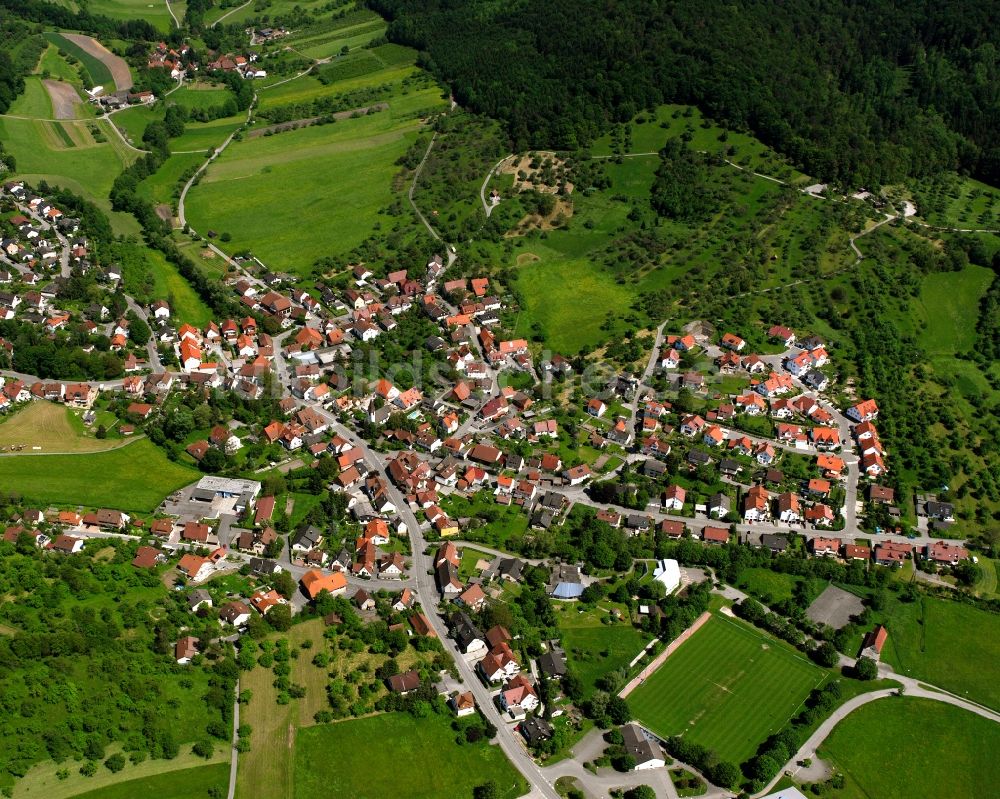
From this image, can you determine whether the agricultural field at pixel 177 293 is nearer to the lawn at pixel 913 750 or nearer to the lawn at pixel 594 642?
the lawn at pixel 594 642

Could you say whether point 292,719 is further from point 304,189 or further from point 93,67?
point 93,67

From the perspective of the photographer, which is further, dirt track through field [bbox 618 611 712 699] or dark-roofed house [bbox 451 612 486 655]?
dark-roofed house [bbox 451 612 486 655]

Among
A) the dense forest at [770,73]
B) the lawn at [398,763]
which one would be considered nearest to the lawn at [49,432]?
the lawn at [398,763]

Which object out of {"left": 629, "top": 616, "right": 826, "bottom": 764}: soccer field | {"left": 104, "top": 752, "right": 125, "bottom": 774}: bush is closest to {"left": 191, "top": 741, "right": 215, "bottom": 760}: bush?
{"left": 104, "top": 752, "right": 125, "bottom": 774}: bush

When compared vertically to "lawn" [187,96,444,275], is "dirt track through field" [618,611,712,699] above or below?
below

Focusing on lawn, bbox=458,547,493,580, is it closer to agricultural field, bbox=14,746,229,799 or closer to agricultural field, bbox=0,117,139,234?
agricultural field, bbox=14,746,229,799

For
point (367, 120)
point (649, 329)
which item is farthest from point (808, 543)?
point (367, 120)

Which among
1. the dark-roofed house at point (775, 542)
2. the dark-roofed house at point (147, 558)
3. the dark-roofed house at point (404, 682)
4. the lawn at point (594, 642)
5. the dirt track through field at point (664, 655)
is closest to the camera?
the dark-roofed house at point (404, 682)
